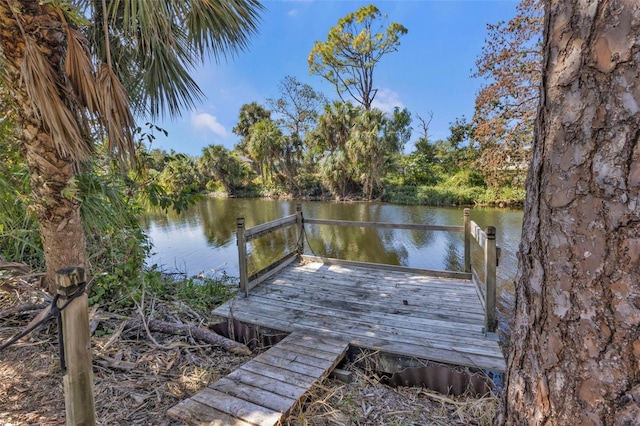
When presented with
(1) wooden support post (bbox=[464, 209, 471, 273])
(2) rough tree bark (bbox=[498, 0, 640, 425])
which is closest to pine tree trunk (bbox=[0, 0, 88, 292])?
(2) rough tree bark (bbox=[498, 0, 640, 425])

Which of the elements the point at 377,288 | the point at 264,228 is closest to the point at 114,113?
the point at 264,228

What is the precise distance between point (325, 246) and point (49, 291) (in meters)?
6.64

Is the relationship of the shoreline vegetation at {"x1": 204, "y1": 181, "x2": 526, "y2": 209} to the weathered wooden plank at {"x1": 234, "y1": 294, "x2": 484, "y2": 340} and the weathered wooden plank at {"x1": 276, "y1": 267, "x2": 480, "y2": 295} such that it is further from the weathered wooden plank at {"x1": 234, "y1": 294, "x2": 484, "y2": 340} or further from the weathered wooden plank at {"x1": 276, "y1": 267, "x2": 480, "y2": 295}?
the weathered wooden plank at {"x1": 234, "y1": 294, "x2": 484, "y2": 340}

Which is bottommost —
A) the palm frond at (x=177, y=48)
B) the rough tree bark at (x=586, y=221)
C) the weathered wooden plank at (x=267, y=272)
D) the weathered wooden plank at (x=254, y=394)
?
the weathered wooden plank at (x=254, y=394)

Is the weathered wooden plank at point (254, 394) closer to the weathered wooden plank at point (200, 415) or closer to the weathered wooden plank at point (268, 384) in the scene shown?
the weathered wooden plank at point (268, 384)

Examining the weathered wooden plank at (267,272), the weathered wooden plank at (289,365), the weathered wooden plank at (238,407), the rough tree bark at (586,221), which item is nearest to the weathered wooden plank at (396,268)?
the weathered wooden plank at (267,272)

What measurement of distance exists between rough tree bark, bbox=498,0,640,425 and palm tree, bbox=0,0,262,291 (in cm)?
250

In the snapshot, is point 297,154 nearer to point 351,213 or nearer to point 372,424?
point 351,213

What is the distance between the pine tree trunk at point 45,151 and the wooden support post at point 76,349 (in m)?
1.64

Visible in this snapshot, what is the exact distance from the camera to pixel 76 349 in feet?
4.01

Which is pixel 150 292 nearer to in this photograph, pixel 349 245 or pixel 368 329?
pixel 368 329

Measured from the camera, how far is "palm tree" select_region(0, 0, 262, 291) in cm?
221

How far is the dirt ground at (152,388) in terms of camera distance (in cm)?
181

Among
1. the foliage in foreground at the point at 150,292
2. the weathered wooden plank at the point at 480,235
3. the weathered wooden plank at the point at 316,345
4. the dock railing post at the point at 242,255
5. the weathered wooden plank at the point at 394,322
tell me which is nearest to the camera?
the weathered wooden plank at the point at 316,345
